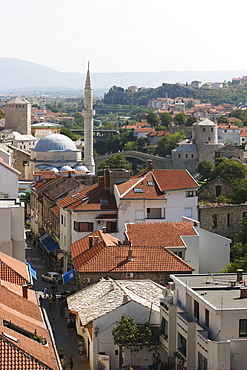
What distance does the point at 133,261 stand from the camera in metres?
29.0

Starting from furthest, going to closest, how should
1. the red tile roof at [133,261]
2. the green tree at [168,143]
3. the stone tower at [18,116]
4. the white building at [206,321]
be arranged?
the green tree at [168,143], the stone tower at [18,116], the red tile roof at [133,261], the white building at [206,321]

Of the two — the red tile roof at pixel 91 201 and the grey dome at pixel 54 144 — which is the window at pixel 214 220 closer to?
the red tile roof at pixel 91 201

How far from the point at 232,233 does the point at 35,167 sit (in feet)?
122

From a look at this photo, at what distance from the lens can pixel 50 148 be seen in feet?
253

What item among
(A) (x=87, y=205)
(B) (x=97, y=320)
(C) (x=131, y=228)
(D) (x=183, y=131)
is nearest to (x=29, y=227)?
(A) (x=87, y=205)

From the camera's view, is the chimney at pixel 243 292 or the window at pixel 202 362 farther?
the chimney at pixel 243 292

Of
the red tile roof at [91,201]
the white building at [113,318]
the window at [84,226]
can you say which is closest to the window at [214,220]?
the red tile roof at [91,201]

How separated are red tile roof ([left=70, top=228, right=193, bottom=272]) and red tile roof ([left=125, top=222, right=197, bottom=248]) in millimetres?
2240

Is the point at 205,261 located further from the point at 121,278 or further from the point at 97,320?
the point at 97,320

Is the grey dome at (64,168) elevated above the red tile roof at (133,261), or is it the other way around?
the red tile roof at (133,261)

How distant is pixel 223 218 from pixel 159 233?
30.1ft

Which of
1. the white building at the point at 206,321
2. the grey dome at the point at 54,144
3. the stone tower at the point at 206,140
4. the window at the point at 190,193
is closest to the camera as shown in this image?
the white building at the point at 206,321

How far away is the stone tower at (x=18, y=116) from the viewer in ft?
395

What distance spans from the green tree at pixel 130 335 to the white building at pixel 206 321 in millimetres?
446
